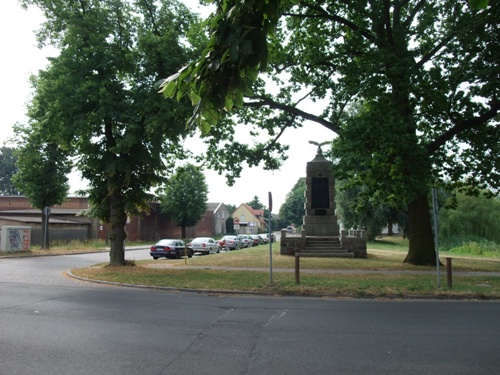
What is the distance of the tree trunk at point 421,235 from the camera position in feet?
67.2

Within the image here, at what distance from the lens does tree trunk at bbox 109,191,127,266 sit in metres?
19.0

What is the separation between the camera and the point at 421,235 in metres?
20.8

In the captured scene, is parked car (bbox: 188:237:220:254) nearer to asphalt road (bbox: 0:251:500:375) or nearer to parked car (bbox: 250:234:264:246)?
parked car (bbox: 250:234:264:246)

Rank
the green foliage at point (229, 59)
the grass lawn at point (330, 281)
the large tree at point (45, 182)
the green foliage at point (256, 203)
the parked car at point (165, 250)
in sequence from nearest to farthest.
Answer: the green foliage at point (229, 59) < the grass lawn at point (330, 281) < the parked car at point (165, 250) < the large tree at point (45, 182) < the green foliage at point (256, 203)

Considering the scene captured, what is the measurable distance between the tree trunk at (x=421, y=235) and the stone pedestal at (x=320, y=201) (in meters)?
8.09

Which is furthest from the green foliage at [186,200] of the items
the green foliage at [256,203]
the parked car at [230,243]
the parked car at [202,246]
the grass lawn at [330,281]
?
the green foliage at [256,203]

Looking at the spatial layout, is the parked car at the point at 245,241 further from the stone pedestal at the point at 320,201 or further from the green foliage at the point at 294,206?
the green foliage at the point at 294,206

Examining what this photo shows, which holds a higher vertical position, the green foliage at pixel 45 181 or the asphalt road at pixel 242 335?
the green foliage at pixel 45 181

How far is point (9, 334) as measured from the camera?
6.95 meters

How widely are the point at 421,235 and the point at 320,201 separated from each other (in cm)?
945

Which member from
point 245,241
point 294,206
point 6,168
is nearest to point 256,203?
point 294,206

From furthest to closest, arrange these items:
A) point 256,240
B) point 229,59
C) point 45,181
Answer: point 256,240 < point 45,181 < point 229,59

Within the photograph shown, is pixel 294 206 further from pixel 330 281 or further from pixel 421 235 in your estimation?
pixel 330 281

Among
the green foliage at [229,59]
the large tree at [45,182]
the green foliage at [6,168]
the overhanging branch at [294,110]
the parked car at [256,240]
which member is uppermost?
the green foliage at [6,168]
